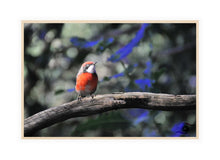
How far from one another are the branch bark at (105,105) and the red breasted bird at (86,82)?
6 cm

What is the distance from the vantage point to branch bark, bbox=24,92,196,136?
2.30 metres

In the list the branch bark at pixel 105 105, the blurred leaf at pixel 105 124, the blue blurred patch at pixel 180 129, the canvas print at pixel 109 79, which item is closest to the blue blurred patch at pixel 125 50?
the canvas print at pixel 109 79

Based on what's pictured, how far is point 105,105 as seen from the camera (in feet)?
7.59

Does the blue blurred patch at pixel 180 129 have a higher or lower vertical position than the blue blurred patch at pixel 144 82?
lower

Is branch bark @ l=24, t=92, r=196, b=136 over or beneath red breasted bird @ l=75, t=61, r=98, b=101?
beneath

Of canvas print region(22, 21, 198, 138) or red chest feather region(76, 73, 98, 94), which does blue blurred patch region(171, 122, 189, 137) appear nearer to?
canvas print region(22, 21, 198, 138)

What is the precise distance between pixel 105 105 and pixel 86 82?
0.25 m

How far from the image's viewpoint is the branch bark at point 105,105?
230cm

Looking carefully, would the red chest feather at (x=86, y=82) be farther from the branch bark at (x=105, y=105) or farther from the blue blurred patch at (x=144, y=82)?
the blue blurred patch at (x=144, y=82)

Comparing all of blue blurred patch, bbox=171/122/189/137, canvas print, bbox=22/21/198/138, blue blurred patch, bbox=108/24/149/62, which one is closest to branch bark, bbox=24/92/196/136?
canvas print, bbox=22/21/198/138

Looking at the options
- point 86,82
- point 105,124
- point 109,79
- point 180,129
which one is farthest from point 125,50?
point 180,129

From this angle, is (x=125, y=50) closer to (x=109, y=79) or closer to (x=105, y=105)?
(x=109, y=79)
